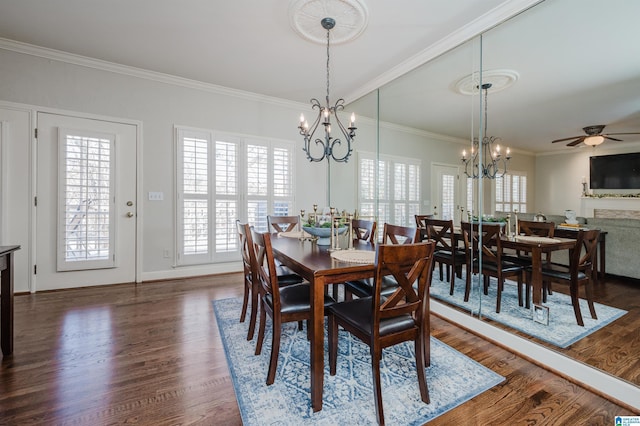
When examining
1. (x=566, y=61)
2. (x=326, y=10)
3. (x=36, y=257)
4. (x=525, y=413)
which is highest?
(x=326, y=10)

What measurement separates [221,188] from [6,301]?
2472mm

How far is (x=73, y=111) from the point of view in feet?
11.0

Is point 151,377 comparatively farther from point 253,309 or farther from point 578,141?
point 578,141

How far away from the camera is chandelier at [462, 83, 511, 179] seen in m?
2.47

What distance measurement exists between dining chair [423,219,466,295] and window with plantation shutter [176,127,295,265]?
2348 millimetres

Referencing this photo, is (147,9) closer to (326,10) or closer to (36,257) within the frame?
(326,10)

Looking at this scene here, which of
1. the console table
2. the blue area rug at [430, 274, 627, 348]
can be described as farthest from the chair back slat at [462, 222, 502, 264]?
the console table

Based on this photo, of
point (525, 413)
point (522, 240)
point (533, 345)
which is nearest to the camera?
point (525, 413)

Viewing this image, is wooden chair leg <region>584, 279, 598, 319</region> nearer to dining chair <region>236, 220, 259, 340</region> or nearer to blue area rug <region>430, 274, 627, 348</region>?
blue area rug <region>430, 274, 627, 348</region>

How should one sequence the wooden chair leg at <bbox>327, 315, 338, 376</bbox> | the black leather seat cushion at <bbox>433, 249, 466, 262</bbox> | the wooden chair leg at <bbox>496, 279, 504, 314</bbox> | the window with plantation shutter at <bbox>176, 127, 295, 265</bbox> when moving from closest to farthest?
the wooden chair leg at <bbox>327, 315, 338, 376</bbox>
the wooden chair leg at <bbox>496, 279, 504, 314</bbox>
the black leather seat cushion at <bbox>433, 249, 466, 262</bbox>
the window with plantation shutter at <bbox>176, 127, 295, 265</bbox>

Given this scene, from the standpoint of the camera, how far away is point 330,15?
2.47 m

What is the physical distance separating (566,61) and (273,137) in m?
3.47

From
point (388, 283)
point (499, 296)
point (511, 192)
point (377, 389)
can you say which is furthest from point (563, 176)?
point (377, 389)

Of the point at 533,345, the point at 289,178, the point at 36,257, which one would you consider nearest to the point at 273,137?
the point at 289,178
